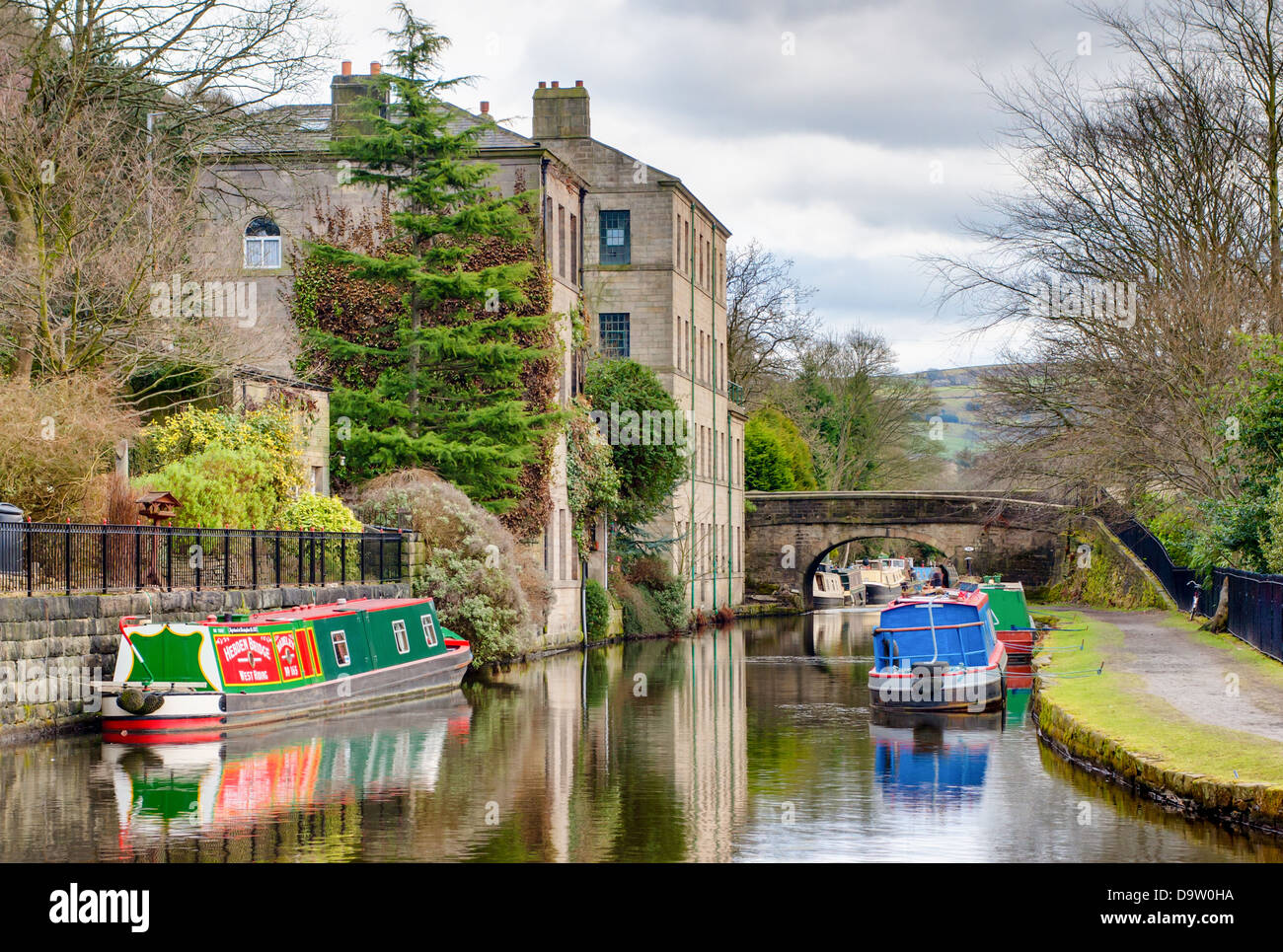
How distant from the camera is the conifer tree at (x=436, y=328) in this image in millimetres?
30562

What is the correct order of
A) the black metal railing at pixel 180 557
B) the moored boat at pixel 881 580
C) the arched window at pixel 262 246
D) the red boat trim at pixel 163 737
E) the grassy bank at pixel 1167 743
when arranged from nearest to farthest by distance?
the grassy bank at pixel 1167 743 → the black metal railing at pixel 180 557 → the red boat trim at pixel 163 737 → the arched window at pixel 262 246 → the moored boat at pixel 881 580

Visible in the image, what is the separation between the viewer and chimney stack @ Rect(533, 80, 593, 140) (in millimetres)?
46156

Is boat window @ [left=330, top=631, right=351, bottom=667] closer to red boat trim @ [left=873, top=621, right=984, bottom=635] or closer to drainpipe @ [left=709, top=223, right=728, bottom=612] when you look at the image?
red boat trim @ [left=873, top=621, right=984, bottom=635]

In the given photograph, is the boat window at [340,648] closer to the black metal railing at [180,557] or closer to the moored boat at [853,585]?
the black metal railing at [180,557]

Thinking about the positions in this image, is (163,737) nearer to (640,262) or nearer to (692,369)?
(640,262)

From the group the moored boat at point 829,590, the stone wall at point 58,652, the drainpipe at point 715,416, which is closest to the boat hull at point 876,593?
the moored boat at point 829,590

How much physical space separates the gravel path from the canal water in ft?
5.38

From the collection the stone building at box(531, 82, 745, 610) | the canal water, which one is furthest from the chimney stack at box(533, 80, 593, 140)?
the canal water

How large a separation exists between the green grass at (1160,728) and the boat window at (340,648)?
991cm

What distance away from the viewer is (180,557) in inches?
881

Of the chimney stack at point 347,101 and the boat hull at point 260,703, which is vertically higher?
the chimney stack at point 347,101

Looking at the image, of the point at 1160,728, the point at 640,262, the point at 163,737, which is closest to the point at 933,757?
the point at 1160,728

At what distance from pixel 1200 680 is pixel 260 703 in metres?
12.1
